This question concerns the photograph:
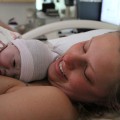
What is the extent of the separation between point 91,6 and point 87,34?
0.89 meters

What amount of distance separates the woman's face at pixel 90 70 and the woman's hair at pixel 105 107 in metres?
0.02

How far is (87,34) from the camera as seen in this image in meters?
1.62

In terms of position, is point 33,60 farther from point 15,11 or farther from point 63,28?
point 15,11

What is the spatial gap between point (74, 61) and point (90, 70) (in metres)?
0.09

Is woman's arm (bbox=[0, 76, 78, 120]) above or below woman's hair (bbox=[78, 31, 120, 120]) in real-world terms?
above

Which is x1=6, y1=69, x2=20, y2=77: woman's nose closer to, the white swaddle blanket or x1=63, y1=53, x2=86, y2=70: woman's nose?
the white swaddle blanket

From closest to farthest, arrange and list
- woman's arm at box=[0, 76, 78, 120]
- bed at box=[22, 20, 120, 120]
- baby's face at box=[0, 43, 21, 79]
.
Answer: woman's arm at box=[0, 76, 78, 120], baby's face at box=[0, 43, 21, 79], bed at box=[22, 20, 120, 120]

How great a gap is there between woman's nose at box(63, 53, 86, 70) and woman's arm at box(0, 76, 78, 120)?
0.12 metres

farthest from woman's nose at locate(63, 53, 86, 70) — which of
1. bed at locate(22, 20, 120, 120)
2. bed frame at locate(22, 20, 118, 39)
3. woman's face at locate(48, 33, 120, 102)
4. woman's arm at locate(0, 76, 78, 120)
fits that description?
bed frame at locate(22, 20, 118, 39)

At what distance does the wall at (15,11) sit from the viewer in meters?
2.68

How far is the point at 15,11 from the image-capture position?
8.95 ft

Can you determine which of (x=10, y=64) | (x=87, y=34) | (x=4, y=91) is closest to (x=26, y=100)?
(x=4, y=91)

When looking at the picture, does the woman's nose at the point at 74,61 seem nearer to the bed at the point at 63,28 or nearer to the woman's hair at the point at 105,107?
the woman's hair at the point at 105,107

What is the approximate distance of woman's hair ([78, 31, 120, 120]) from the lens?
97cm
